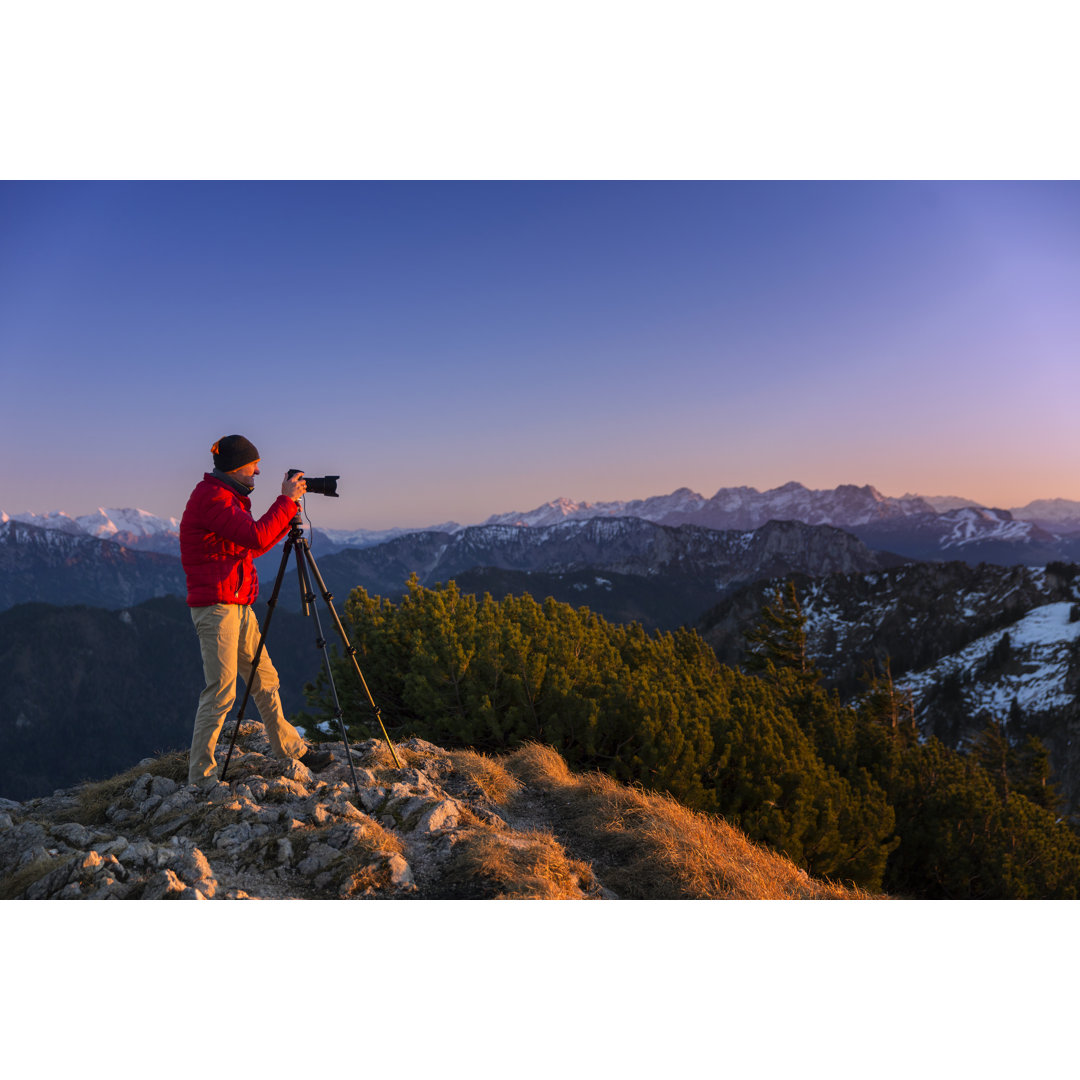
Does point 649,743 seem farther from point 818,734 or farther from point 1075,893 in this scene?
point 1075,893

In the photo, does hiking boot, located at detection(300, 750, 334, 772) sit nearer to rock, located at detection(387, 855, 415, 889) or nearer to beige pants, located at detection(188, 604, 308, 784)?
beige pants, located at detection(188, 604, 308, 784)

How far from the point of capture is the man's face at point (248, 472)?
614 centimetres

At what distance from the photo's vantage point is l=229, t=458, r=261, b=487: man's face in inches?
242

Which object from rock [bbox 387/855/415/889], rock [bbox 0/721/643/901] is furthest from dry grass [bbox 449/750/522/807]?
rock [bbox 387/855/415/889]

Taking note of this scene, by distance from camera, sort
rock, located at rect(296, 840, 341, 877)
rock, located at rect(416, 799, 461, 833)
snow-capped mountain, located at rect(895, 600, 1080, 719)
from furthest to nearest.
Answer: snow-capped mountain, located at rect(895, 600, 1080, 719) → rock, located at rect(416, 799, 461, 833) → rock, located at rect(296, 840, 341, 877)

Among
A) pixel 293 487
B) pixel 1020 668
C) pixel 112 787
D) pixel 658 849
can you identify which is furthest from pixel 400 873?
pixel 1020 668

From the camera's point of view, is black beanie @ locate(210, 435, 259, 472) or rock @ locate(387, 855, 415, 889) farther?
black beanie @ locate(210, 435, 259, 472)

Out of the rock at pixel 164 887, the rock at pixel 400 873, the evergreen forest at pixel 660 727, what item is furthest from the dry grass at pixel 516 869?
the evergreen forest at pixel 660 727

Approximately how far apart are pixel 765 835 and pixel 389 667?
7073 mm

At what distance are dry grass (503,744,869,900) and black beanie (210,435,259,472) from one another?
4.88m

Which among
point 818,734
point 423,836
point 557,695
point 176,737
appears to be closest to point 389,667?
point 557,695

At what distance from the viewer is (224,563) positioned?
5.98m

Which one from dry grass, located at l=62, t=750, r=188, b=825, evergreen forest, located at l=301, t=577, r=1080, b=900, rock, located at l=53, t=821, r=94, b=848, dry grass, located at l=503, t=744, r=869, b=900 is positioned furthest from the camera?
evergreen forest, located at l=301, t=577, r=1080, b=900

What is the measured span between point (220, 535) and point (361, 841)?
2.87 m
